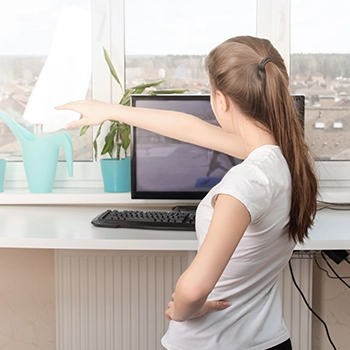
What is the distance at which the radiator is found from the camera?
2303 millimetres

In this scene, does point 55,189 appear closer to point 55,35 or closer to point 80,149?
point 80,149

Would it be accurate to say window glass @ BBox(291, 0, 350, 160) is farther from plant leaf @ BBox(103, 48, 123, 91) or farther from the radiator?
plant leaf @ BBox(103, 48, 123, 91)

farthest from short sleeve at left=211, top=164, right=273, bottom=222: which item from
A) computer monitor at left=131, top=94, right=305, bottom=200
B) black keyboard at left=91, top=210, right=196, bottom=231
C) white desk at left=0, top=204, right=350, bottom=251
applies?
computer monitor at left=131, top=94, right=305, bottom=200

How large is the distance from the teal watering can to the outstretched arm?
961mm

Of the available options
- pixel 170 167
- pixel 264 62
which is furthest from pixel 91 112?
pixel 170 167

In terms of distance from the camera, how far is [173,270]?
7.58 ft

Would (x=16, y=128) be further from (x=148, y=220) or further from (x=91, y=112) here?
(x=91, y=112)

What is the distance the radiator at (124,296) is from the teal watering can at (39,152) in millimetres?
271

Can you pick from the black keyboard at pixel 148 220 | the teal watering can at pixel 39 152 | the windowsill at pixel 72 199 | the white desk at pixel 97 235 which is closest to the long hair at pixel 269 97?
the white desk at pixel 97 235

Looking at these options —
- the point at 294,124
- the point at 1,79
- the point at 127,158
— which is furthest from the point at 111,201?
the point at 294,124

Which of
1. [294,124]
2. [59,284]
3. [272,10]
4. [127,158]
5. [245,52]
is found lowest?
[59,284]

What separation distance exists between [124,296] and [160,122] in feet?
3.64

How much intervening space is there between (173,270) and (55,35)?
3.23 ft

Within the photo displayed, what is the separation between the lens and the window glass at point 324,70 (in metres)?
2.41
